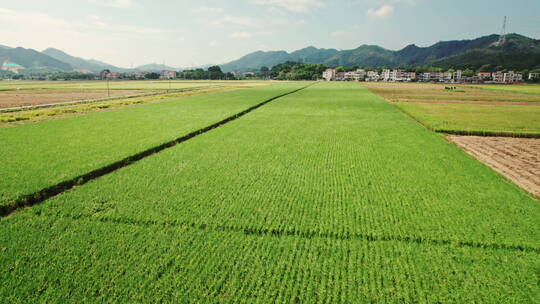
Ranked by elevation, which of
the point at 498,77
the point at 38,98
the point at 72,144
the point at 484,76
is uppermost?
the point at 484,76

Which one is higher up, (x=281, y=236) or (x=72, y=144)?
(x=72, y=144)

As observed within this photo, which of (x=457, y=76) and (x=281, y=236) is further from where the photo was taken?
(x=457, y=76)

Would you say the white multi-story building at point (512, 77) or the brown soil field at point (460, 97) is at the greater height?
the white multi-story building at point (512, 77)

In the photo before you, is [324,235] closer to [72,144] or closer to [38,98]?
[72,144]


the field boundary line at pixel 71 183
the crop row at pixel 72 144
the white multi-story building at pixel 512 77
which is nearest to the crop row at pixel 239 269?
the field boundary line at pixel 71 183

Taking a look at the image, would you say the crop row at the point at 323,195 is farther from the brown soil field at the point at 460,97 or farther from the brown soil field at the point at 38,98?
the brown soil field at the point at 460,97

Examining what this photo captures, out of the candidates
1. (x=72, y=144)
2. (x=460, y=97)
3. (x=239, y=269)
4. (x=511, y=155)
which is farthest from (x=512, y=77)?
(x=239, y=269)

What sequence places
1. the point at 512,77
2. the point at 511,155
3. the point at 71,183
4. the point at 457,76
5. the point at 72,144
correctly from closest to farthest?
the point at 71,183, the point at 511,155, the point at 72,144, the point at 512,77, the point at 457,76
